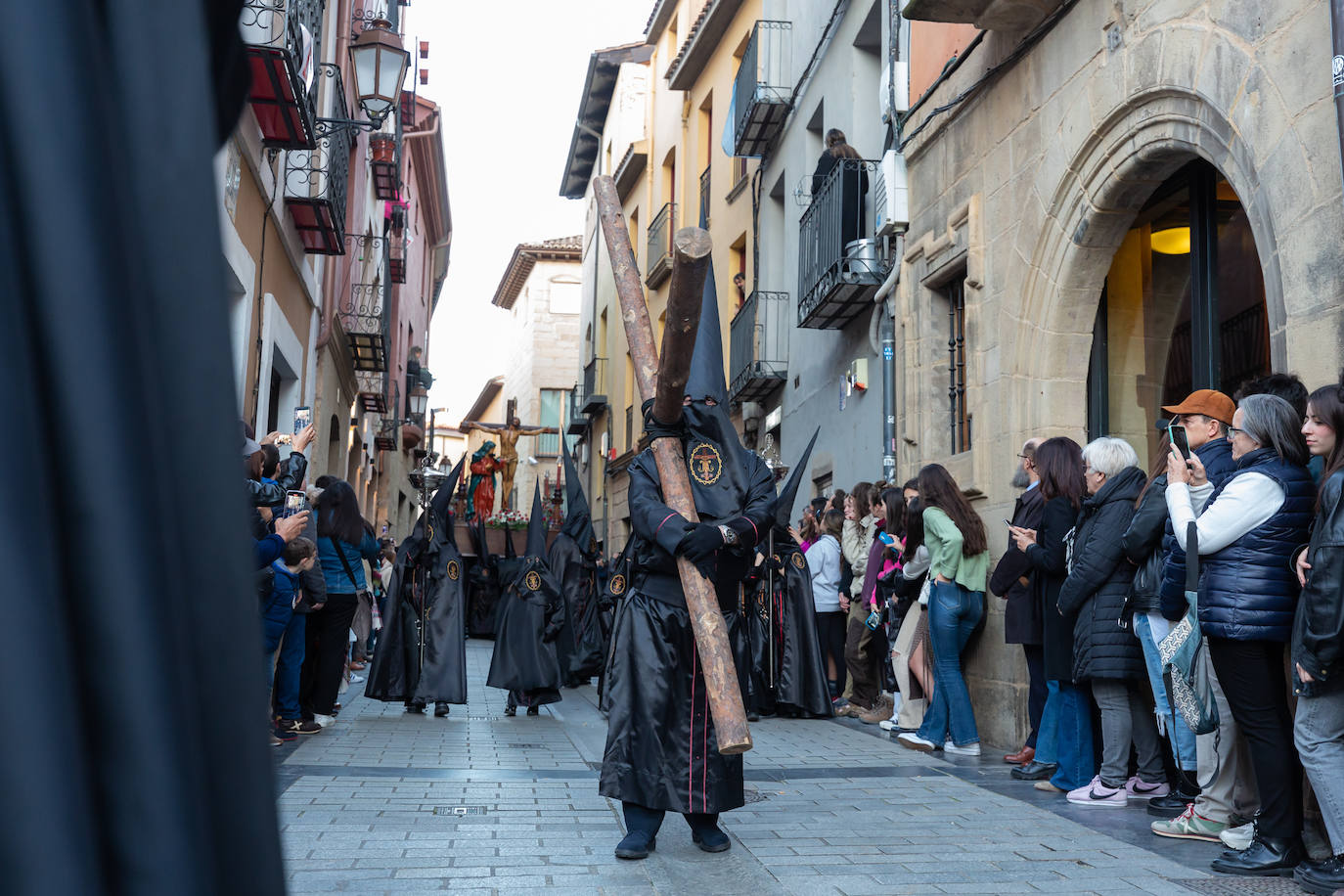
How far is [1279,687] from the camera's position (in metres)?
4.93

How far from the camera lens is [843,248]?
1258cm

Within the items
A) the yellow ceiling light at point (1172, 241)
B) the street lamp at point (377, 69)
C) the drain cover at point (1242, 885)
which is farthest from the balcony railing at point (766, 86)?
the drain cover at point (1242, 885)

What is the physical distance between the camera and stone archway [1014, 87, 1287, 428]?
6.33 metres

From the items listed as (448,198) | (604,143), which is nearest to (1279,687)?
(604,143)

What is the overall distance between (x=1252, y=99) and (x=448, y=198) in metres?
39.5

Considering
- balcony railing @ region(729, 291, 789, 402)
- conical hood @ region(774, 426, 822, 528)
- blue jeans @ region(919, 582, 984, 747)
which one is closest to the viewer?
Answer: blue jeans @ region(919, 582, 984, 747)

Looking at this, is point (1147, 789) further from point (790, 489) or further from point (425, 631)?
point (425, 631)

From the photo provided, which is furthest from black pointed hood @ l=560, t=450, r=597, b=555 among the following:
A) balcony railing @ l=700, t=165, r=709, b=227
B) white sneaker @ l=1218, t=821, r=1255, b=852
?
balcony railing @ l=700, t=165, r=709, b=227

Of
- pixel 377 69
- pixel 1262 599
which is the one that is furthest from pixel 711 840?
pixel 377 69

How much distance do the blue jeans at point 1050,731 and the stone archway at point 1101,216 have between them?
2.34 metres

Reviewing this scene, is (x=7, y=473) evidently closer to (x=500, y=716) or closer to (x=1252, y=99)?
(x=1252, y=99)

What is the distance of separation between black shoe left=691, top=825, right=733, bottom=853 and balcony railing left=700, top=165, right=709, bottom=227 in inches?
744

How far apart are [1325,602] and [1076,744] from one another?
106 inches

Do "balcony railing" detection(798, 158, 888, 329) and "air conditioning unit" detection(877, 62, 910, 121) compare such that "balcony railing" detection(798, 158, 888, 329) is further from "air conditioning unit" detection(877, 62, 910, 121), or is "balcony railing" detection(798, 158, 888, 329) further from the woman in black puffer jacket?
the woman in black puffer jacket
